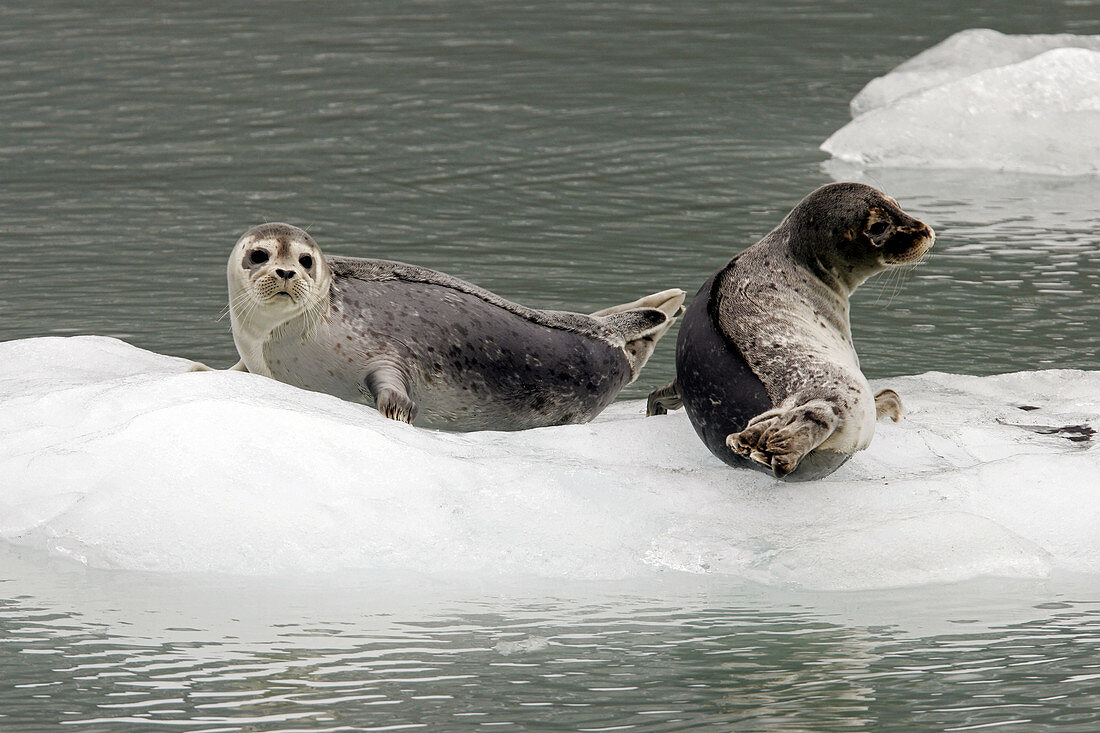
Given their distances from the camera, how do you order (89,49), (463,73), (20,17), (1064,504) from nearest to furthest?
(1064,504), (463,73), (89,49), (20,17)

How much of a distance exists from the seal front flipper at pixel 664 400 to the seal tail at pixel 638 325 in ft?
1.43

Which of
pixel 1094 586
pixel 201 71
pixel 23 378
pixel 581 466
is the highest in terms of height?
pixel 201 71

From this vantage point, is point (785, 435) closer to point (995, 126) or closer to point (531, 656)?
point (531, 656)

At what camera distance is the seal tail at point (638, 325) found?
6.34m

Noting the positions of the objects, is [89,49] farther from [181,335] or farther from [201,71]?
[181,335]

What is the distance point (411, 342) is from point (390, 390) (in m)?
0.31

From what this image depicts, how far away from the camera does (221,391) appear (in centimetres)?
504

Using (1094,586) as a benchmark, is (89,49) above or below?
above

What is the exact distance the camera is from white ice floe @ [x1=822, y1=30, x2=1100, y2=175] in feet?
39.5

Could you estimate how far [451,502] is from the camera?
15.5ft

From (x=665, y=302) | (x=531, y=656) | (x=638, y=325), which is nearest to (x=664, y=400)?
(x=638, y=325)

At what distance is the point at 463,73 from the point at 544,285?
7.12 m

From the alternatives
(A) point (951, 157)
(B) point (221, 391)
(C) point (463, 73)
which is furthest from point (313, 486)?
(C) point (463, 73)

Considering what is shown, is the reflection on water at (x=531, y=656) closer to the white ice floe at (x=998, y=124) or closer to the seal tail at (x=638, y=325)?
the seal tail at (x=638, y=325)
